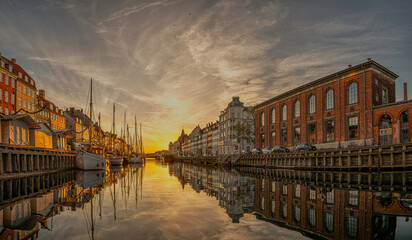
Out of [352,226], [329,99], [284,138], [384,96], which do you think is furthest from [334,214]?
[284,138]

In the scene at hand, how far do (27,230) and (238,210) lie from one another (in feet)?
24.2

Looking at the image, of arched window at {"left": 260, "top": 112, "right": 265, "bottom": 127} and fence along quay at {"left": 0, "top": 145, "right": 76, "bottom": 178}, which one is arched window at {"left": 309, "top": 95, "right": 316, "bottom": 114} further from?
fence along quay at {"left": 0, "top": 145, "right": 76, "bottom": 178}

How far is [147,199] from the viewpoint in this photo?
14125 millimetres

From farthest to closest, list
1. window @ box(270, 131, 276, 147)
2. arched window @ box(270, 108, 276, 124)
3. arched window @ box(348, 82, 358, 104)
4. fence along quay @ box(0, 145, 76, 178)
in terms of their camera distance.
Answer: arched window @ box(270, 108, 276, 124) < window @ box(270, 131, 276, 147) < arched window @ box(348, 82, 358, 104) < fence along quay @ box(0, 145, 76, 178)

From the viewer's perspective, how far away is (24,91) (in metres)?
54.7

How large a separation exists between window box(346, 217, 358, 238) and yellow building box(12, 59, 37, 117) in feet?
191

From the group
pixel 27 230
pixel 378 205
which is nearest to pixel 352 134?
pixel 378 205

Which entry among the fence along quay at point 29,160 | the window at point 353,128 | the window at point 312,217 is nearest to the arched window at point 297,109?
the window at point 353,128

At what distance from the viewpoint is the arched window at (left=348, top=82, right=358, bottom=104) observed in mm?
40147

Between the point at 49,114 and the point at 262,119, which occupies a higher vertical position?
the point at 49,114

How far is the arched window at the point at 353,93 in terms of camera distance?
40.1 m

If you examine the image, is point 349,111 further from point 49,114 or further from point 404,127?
point 49,114

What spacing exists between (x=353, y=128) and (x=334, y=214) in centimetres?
3508

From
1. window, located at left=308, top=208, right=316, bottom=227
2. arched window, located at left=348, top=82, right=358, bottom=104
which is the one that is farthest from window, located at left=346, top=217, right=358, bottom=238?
arched window, located at left=348, top=82, right=358, bottom=104
